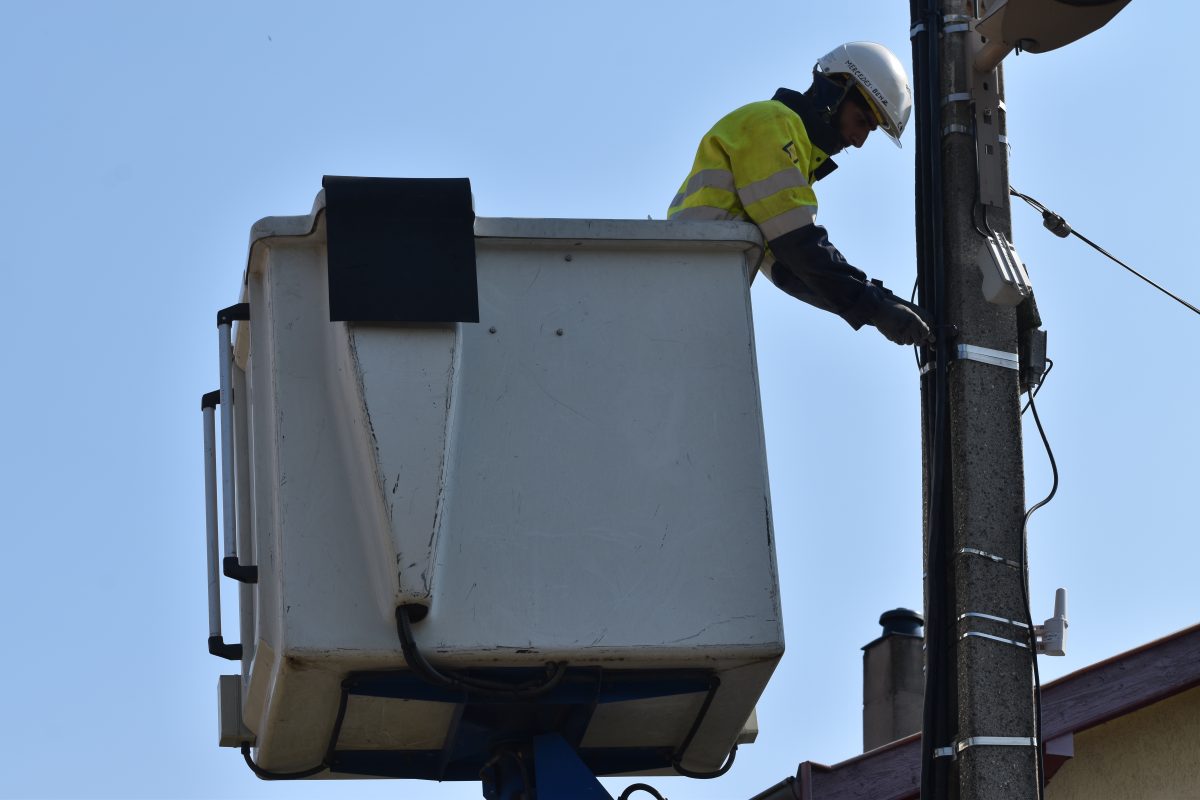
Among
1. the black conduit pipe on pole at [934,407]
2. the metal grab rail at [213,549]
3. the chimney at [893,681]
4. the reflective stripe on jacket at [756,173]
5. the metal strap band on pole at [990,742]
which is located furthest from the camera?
the chimney at [893,681]

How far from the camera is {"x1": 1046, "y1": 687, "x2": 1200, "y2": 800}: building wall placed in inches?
332

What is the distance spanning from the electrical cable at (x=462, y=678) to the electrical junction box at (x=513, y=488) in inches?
1.2

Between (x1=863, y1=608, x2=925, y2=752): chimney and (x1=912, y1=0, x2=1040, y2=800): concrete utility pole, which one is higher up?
(x1=863, y1=608, x2=925, y2=752): chimney

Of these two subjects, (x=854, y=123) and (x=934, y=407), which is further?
(x=854, y=123)

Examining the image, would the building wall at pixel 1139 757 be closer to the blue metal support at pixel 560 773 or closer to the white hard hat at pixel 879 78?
the white hard hat at pixel 879 78

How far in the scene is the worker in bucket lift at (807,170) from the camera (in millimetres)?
5781

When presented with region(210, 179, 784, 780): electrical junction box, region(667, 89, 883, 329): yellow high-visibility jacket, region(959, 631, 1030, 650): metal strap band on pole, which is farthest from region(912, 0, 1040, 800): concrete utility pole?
region(210, 179, 784, 780): electrical junction box

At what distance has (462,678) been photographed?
195 inches

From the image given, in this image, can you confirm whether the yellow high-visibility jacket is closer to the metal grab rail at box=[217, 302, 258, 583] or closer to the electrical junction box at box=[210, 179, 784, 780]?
the electrical junction box at box=[210, 179, 784, 780]

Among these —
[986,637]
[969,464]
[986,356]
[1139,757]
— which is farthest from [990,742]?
[1139,757]

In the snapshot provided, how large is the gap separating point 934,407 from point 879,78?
4.47ft

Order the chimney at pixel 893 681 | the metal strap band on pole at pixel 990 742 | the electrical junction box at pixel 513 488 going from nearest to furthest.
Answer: the electrical junction box at pixel 513 488 < the metal strap band on pole at pixel 990 742 < the chimney at pixel 893 681

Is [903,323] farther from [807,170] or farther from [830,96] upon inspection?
[830,96]

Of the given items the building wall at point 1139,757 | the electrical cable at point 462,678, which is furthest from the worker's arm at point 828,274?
the building wall at point 1139,757
